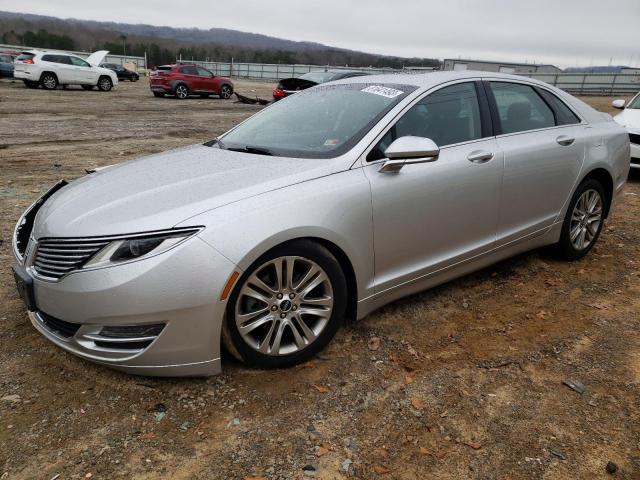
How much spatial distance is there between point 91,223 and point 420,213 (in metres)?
1.83

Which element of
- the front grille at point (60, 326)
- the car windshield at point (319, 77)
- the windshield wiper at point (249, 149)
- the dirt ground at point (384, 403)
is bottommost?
the dirt ground at point (384, 403)

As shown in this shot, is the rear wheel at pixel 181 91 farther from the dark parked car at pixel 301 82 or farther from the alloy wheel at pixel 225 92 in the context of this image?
the dark parked car at pixel 301 82

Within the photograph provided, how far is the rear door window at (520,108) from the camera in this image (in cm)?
380

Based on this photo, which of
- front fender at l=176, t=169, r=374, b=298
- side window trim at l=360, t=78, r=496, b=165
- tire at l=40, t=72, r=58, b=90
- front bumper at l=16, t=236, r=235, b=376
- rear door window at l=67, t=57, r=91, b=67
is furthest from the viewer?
rear door window at l=67, t=57, r=91, b=67

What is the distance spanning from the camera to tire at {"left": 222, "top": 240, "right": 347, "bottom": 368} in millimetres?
2576

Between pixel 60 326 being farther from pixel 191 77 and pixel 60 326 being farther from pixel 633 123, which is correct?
pixel 191 77

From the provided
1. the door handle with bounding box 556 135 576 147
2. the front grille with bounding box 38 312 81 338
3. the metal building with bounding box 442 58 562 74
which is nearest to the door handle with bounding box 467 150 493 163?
the door handle with bounding box 556 135 576 147

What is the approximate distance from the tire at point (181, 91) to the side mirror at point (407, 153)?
21152mm

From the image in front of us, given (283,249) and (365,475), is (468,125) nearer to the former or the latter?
(283,249)

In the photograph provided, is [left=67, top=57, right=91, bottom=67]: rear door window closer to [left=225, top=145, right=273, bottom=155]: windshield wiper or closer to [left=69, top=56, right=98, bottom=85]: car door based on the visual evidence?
[left=69, top=56, right=98, bottom=85]: car door

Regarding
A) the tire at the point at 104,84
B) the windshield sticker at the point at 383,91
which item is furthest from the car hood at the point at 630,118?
the tire at the point at 104,84

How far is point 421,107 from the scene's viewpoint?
3.31m

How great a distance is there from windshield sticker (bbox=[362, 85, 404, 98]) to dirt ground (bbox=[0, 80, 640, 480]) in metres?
1.44

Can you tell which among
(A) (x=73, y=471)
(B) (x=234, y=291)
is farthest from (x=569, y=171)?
(A) (x=73, y=471)
